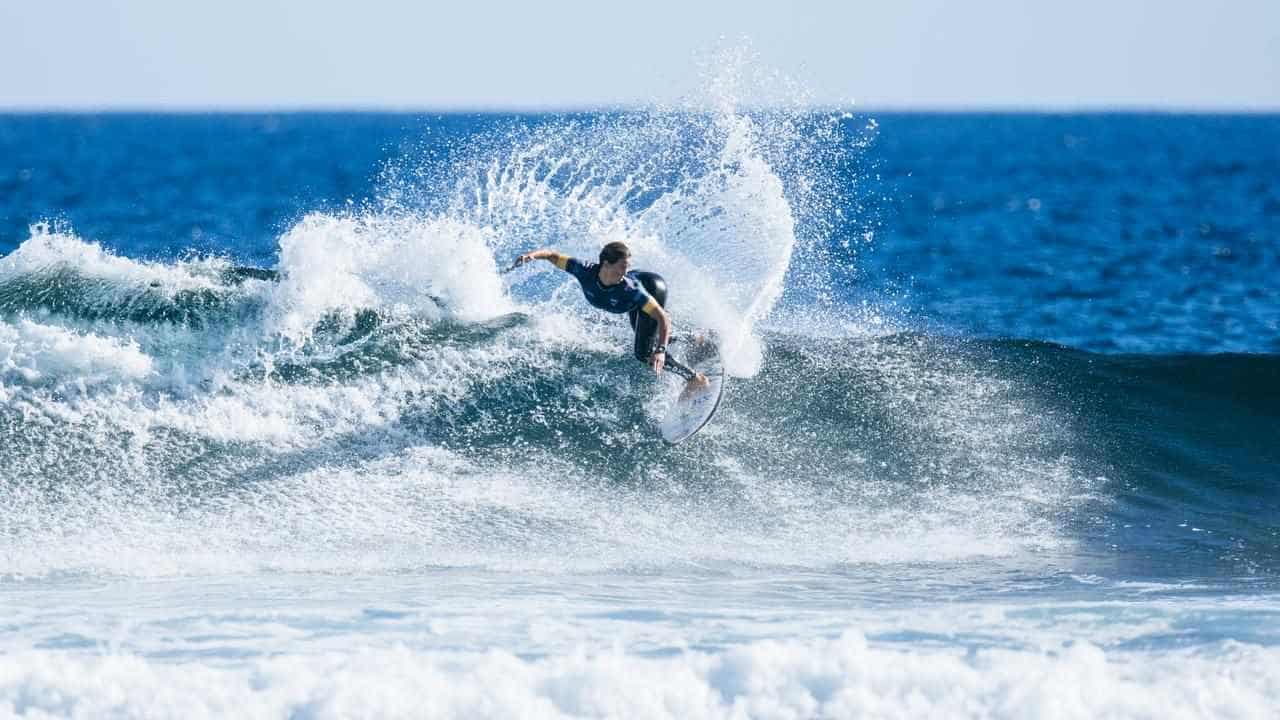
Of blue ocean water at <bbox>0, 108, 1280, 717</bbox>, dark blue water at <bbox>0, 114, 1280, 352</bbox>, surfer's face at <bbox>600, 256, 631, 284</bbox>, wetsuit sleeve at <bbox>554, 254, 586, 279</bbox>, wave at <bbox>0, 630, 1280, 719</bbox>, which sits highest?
dark blue water at <bbox>0, 114, 1280, 352</bbox>

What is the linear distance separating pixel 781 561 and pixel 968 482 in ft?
7.08

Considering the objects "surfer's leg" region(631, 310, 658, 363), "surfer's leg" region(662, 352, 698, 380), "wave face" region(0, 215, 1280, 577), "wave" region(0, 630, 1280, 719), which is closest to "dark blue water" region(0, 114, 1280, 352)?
"wave face" region(0, 215, 1280, 577)

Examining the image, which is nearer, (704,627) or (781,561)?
(704,627)

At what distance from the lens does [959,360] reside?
41.7 ft

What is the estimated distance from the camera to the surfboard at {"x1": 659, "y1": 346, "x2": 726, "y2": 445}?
33.9 feet

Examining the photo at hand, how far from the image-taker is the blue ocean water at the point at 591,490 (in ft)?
21.7

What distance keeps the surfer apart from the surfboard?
22.5 inches

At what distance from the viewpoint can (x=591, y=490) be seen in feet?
31.9

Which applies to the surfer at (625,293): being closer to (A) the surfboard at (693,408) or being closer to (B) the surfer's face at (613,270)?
(B) the surfer's face at (613,270)

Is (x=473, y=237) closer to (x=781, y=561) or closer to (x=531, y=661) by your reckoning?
(x=781, y=561)

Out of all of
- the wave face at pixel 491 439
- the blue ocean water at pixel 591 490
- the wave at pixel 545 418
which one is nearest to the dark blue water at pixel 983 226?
the blue ocean water at pixel 591 490

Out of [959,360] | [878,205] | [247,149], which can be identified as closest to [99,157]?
[247,149]

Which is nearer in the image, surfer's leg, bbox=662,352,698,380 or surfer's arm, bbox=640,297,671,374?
surfer's arm, bbox=640,297,671,374

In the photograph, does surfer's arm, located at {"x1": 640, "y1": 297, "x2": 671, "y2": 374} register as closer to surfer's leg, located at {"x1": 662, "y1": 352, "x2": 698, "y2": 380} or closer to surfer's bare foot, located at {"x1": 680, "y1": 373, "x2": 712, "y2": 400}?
surfer's leg, located at {"x1": 662, "y1": 352, "x2": 698, "y2": 380}
